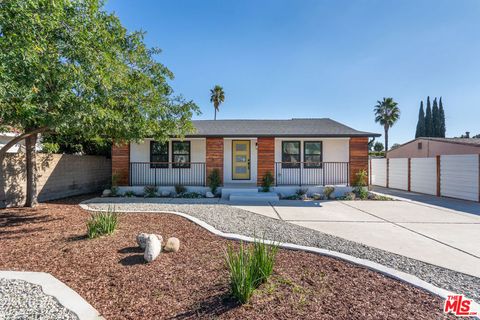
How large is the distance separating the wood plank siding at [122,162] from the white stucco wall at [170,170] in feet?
1.70

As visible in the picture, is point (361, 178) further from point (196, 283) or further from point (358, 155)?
point (196, 283)

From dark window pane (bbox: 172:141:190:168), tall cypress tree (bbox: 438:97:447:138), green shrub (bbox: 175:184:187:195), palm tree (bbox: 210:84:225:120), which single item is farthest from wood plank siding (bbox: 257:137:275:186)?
tall cypress tree (bbox: 438:97:447:138)

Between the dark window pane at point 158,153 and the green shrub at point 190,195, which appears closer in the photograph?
the green shrub at point 190,195

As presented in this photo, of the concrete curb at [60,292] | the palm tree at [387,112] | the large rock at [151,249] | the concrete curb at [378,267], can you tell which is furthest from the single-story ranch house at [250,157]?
the palm tree at [387,112]

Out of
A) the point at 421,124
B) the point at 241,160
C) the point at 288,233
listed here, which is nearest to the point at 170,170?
the point at 241,160

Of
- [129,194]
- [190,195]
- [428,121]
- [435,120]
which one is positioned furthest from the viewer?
[428,121]

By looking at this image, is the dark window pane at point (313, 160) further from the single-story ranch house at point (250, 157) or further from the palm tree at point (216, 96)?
the palm tree at point (216, 96)

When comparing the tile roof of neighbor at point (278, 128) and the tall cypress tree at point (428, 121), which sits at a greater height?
the tall cypress tree at point (428, 121)

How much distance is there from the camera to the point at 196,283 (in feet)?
10.6

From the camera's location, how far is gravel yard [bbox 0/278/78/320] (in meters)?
2.60

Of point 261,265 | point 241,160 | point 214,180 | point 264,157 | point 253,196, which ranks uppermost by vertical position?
point 264,157

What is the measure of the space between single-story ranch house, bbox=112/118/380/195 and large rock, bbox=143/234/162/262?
24.8 feet

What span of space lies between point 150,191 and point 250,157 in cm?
505

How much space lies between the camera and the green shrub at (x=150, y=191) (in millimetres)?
11039
